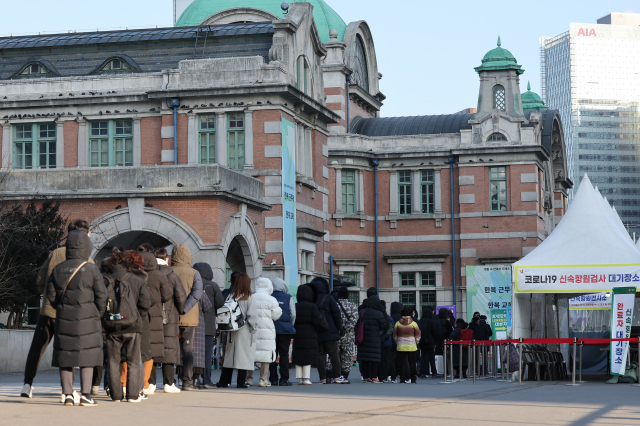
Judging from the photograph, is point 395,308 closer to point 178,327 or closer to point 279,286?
point 279,286

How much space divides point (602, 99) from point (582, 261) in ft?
416

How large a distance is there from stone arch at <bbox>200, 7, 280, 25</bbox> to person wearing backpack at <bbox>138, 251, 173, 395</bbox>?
85.1 ft

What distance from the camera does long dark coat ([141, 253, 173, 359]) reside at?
42.9 ft

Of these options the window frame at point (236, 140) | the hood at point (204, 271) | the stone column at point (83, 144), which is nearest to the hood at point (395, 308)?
the hood at point (204, 271)

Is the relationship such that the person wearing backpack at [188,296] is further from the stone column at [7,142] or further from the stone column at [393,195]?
the stone column at [393,195]

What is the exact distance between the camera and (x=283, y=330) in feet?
54.9

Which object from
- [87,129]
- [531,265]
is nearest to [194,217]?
[531,265]

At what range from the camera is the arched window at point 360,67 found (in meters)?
45.6

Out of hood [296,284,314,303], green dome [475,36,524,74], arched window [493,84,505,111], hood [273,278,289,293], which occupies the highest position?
green dome [475,36,524,74]

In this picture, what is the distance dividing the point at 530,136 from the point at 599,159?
94598 millimetres

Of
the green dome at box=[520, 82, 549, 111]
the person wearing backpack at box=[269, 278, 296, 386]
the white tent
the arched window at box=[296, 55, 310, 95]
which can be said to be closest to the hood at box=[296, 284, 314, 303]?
the person wearing backpack at box=[269, 278, 296, 386]

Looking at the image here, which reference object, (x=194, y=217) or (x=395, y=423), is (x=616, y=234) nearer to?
(x=194, y=217)

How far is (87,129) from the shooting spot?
32188mm

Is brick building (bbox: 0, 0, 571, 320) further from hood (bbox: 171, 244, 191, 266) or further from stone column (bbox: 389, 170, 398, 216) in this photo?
hood (bbox: 171, 244, 191, 266)
